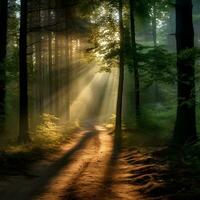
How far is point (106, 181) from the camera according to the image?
10.4m

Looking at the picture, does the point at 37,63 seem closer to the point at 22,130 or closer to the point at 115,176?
the point at 22,130

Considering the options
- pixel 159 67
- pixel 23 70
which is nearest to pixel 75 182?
pixel 159 67

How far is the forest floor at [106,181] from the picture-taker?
8531 millimetres

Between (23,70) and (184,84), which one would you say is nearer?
(184,84)

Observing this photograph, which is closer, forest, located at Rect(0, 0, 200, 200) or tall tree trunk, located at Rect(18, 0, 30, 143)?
forest, located at Rect(0, 0, 200, 200)

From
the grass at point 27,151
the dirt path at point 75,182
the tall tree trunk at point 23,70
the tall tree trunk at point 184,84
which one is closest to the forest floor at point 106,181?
the dirt path at point 75,182

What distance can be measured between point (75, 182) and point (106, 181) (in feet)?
2.83

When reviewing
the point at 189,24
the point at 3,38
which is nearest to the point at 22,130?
the point at 3,38

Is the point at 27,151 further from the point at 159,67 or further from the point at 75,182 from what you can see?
the point at 159,67

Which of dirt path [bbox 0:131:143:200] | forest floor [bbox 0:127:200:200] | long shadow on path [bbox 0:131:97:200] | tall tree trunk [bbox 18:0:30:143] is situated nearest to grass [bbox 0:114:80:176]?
forest floor [bbox 0:127:200:200]

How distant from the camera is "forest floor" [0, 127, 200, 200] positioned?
853 centimetres

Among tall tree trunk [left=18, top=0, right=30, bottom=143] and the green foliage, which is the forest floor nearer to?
the green foliage

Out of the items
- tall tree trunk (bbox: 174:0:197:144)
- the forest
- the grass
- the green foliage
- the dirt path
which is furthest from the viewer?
tall tree trunk (bbox: 174:0:197:144)

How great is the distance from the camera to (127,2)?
1008 inches
